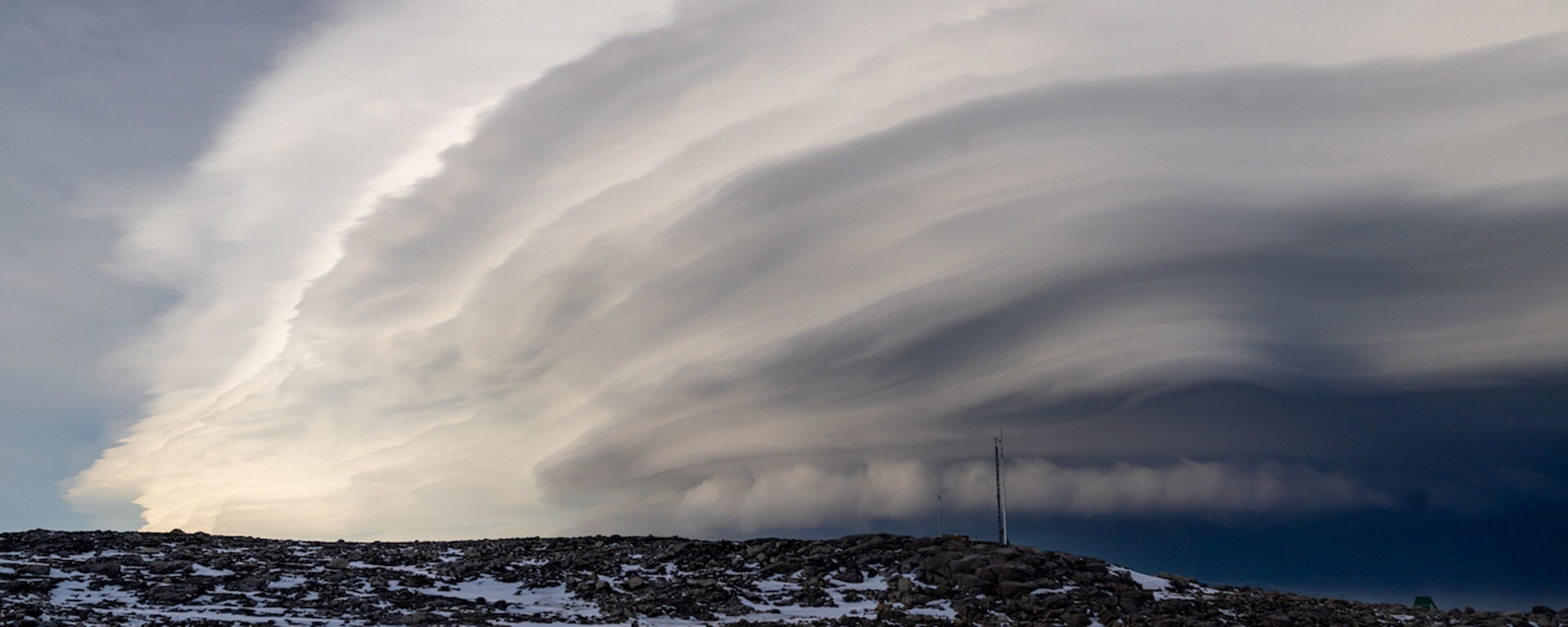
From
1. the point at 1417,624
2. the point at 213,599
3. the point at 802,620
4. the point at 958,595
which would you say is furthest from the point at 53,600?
the point at 1417,624

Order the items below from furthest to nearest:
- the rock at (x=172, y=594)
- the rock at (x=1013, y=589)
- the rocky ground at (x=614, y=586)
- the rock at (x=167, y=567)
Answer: the rock at (x=1013, y=589) → the rock at (x=167, y=567) → the rocky ground at (x=614, y=586) → the rock at (x=172, y=594)

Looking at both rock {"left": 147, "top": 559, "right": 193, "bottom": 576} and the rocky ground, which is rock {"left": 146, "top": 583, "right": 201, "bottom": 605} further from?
rock {"left": 147, "top": 559, "right": 193, "bottom": 576}

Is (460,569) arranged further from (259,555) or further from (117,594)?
(117,594)

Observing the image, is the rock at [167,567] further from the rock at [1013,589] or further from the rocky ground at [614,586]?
the rock at [1013,589]

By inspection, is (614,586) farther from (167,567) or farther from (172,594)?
(167,567)

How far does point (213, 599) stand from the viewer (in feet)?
146

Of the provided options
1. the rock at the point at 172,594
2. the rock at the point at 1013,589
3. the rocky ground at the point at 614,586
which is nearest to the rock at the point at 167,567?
the rocky ground at the point at 614,586

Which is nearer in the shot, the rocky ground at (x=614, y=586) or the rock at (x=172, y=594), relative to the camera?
the rock at (x=172, y=594)

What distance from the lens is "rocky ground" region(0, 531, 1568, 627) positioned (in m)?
44.0

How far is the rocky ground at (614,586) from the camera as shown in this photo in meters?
44.0

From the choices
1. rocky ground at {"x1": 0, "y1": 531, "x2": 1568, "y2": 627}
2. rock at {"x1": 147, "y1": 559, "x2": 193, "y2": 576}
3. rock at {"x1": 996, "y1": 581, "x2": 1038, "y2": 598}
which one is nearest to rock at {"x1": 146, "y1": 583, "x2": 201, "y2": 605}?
rocky ground at {"x1": 0, "y1": 531, "x2": 1568, "y2": 627}

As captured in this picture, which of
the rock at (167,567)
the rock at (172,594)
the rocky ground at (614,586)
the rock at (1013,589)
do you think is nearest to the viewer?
the rock at (172,594)

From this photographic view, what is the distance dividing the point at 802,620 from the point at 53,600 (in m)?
32.2

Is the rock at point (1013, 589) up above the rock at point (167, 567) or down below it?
below
